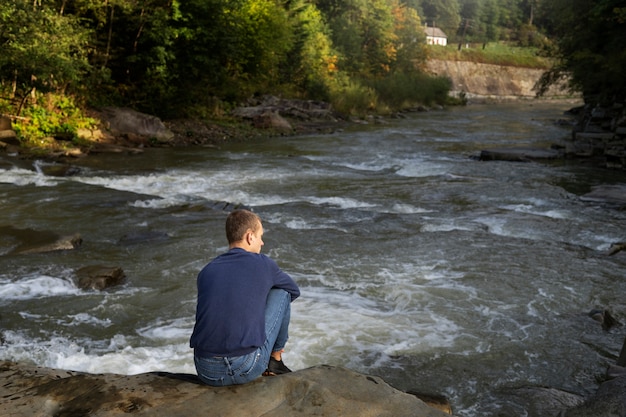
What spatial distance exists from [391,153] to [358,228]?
1182 centimetres

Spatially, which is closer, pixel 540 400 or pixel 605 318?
pixel 540 400

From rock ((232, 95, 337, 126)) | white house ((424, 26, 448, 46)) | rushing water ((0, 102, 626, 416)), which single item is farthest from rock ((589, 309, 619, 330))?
white house ((424, 26, 448, 46))

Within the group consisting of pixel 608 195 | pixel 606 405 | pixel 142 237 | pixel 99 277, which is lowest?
pixel 142 237

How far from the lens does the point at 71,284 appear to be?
8039mm

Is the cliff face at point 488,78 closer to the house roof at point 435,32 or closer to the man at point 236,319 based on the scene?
the house roof at point 435,32

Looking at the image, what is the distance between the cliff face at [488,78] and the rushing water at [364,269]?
66168 mm

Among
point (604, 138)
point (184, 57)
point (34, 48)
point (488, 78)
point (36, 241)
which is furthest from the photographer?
point (488, 78)

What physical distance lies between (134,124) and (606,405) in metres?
21.9

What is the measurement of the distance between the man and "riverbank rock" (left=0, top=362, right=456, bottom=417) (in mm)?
116

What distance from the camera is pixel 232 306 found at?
369cm

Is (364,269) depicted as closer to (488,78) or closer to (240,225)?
(240,225)

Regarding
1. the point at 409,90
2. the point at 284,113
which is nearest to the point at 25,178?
the point at 284,113

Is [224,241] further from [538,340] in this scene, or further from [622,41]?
[622,41]

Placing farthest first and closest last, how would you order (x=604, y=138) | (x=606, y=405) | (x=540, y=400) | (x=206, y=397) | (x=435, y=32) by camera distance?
(x=435, y=32) < (x=604, y=138) < (x=540, y=400) < (x=606, y=405) < (x=206, y=397)
